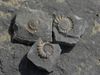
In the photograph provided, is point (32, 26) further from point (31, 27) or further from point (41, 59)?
point (41, 59)

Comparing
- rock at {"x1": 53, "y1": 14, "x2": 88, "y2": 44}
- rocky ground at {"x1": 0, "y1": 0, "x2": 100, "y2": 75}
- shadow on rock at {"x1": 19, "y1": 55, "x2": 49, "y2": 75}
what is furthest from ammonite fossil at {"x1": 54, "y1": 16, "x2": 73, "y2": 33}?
shadow on rock at {"x1": 19, "y1": 55, "x2": 49, "y2": 75}

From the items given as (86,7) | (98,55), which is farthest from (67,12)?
(98,55)

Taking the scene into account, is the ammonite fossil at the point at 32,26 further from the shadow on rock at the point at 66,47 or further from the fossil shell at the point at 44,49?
the shadow on rock at the point at 66,47

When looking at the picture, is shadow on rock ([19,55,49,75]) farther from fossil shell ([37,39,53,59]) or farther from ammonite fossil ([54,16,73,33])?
ammonite fossil ([54,16,73,33])

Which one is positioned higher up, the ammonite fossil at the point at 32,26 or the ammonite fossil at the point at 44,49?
the ammonite fossil at the point at 32,26

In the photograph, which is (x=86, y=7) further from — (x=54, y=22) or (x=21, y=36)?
(x=21, y=36)

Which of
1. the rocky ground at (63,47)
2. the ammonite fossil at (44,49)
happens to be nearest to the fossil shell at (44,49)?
the ammonite fossil at (44,49)
